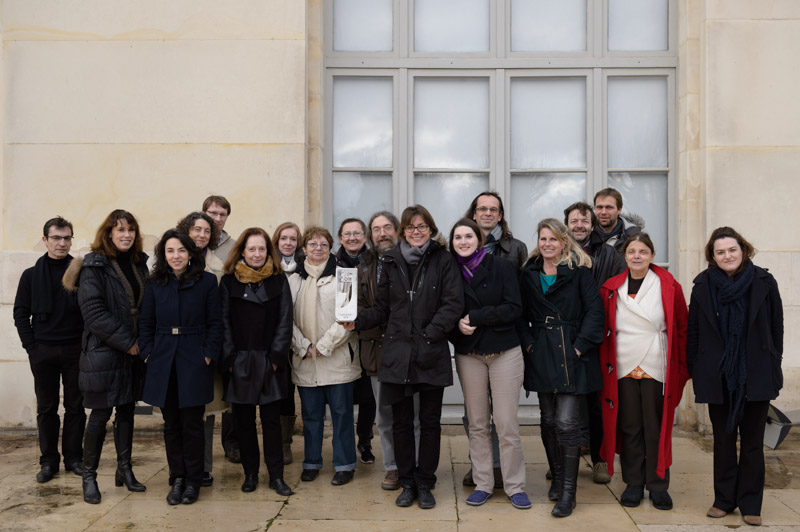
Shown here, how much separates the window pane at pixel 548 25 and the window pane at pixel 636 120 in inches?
23.5

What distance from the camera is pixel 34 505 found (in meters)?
4.93

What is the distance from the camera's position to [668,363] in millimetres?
4797

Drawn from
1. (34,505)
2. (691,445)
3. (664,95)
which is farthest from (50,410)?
(664,95)

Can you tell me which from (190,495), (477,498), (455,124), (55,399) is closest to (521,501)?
(477,498)

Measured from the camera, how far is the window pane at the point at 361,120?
758 centimetres

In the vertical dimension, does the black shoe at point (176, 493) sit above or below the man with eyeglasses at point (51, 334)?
below

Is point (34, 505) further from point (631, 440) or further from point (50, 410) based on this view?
point (631, 440)

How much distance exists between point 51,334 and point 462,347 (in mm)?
3095

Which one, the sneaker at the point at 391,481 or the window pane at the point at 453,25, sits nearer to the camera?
the sneaker at the point at 391,481

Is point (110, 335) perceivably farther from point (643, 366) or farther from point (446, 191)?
point (446, 191)

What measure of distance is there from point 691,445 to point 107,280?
201 inches

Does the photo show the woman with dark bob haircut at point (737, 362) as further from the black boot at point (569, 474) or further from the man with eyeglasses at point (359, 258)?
the man with eyeglasses at point (359, 258)

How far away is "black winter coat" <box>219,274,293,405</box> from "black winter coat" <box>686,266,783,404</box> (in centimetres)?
274

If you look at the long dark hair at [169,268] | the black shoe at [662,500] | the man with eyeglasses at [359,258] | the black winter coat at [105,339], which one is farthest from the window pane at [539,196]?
the black winter coat at [105,339]
